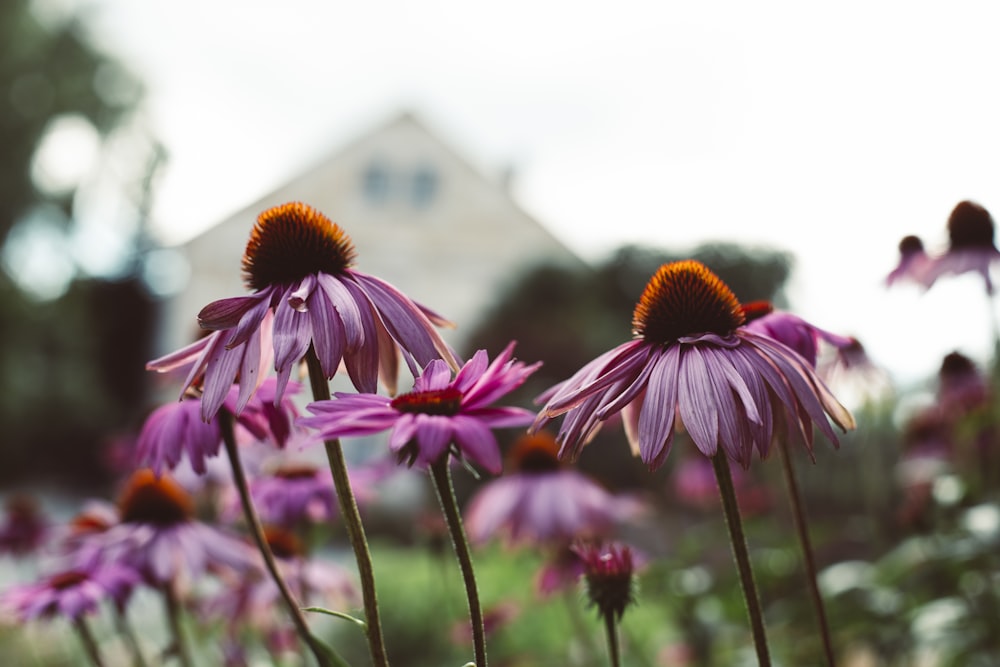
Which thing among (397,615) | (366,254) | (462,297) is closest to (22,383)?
(366,254)

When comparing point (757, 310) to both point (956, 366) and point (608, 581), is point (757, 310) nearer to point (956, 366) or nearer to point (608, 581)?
point (608, 581)

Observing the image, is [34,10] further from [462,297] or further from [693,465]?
[693,465]

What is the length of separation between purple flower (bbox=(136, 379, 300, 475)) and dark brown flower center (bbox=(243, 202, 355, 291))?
0.10 meters

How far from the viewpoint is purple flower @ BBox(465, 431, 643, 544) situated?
163cm

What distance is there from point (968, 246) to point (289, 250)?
137cm

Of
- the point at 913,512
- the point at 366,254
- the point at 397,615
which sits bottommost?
the point at 397,615

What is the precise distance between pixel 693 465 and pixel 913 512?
1.22 metres

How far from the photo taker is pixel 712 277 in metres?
0.79

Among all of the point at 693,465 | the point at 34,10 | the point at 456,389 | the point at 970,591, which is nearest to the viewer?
the point at 456,389

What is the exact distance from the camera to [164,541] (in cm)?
116

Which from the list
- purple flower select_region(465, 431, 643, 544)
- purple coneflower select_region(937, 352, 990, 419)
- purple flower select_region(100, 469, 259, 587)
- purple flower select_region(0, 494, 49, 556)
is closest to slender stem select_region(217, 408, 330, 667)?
purple flower select_region(100, 469, 259, 587)

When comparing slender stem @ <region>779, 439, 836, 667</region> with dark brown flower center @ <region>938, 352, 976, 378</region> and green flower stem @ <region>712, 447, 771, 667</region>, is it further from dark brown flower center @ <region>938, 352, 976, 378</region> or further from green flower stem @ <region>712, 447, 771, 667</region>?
dark brown flower center @ <region>938, 352, 976, 378</region>

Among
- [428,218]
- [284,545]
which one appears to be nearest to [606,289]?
[428,218]

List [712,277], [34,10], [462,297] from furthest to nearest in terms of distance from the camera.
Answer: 1. [462,297]
2. [34,10]
3. [712,277]
